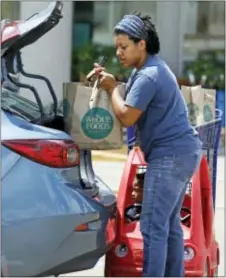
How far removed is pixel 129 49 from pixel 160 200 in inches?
33.4

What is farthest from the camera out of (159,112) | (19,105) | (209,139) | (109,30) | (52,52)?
(109,30)

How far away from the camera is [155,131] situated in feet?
13.3

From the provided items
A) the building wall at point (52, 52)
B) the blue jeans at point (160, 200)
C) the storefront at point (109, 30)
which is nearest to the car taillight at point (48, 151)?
the blue jeans at point (160, 200)

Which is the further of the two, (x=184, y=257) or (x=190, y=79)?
(x=190, y=79)

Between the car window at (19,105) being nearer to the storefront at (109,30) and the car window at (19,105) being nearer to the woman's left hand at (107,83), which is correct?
the woman's left hand at (107,83)

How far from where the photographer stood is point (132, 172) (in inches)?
179

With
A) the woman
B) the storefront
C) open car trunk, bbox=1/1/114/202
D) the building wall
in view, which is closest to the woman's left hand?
the woman

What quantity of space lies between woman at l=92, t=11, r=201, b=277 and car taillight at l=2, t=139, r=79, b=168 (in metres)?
0.34

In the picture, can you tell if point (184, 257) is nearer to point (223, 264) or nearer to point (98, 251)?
point (98, 251)

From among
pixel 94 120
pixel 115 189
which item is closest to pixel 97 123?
pixel 94 120

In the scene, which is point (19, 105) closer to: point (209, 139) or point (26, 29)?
point (26, 29)

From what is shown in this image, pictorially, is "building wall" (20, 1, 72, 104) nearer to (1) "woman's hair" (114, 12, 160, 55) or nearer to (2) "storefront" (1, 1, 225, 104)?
(2) "storefront" (1, 1, 225, 104)

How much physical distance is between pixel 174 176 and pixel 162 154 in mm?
138

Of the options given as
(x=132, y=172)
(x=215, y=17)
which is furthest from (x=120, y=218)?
(x=215, y=17)
